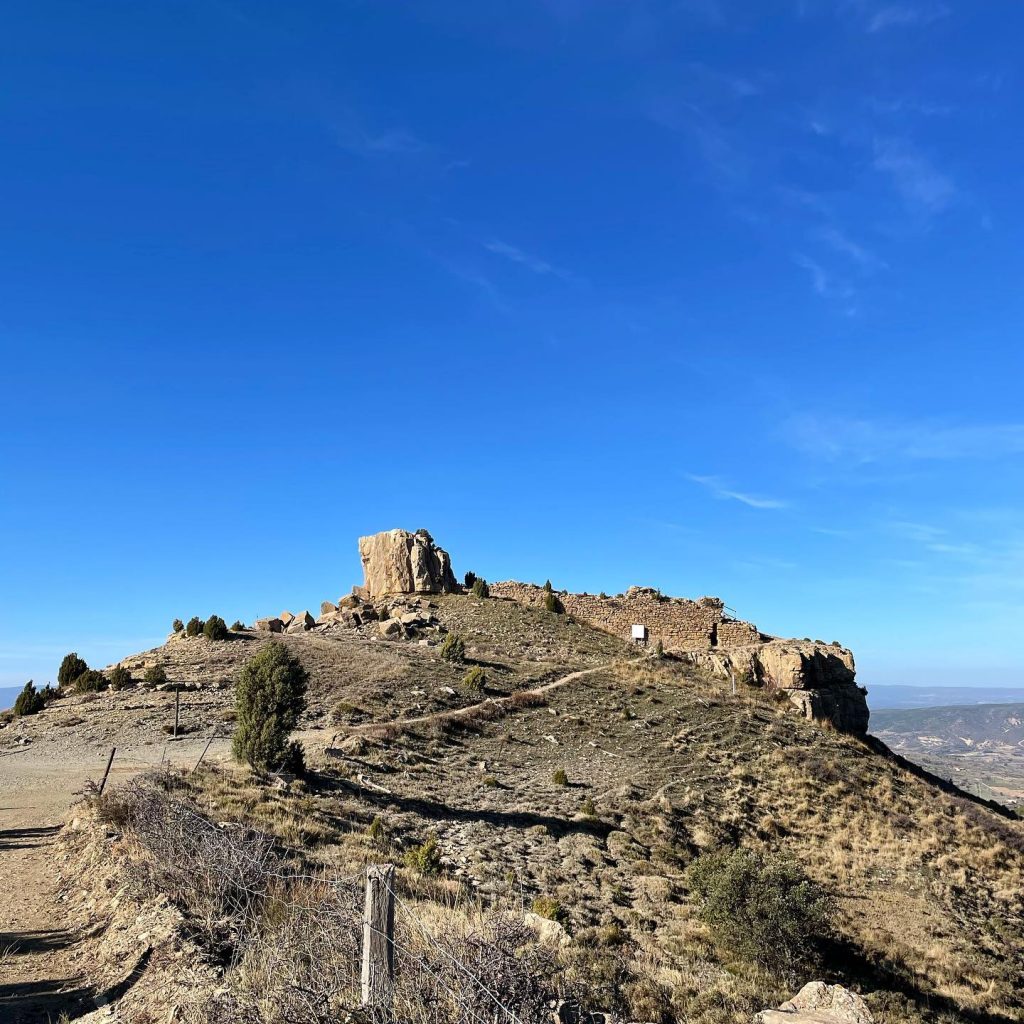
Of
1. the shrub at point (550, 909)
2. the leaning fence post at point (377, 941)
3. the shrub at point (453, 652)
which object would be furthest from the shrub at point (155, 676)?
the leaning fence post at point (377, 941)

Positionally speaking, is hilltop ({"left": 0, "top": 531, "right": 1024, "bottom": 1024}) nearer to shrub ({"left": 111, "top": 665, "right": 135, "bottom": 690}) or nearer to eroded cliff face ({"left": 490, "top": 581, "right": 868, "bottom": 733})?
eroded cliff face ({"left": 490, "top": 581, "right": 868, "bottom": 733})

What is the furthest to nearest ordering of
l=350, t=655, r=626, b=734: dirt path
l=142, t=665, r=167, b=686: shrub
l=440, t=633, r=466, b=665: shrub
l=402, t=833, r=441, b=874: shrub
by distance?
l=440, t=633, r=466, b=665: shrub, l=142, t=665, r=167, b=686: shrub, l=350, t=655, r=626, b=734: dirt path, l=402, t=833, r=441, b=874: shrub

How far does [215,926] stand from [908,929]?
15.9 meters

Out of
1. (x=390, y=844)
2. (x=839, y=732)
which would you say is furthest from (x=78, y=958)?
(x=839, y=732)

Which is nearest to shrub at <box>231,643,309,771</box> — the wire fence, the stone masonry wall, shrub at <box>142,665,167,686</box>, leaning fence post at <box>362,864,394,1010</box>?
the wire fence

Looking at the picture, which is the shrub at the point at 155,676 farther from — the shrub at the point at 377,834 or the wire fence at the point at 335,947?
the wire fence at the point at 335,947

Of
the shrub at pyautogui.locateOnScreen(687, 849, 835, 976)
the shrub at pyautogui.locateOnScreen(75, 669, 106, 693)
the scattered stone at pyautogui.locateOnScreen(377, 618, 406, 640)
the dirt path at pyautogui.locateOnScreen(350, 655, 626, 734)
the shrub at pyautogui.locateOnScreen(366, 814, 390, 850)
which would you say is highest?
the scattered stone at pyautogui.locateOnScreen(377, 618, 406, 640)

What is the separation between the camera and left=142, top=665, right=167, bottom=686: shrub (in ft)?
101

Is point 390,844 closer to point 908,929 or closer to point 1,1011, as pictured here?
point 1,1011

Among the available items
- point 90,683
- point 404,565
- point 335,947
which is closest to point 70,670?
point 90,683

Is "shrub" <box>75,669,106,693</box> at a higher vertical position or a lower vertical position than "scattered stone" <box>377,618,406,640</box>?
lower

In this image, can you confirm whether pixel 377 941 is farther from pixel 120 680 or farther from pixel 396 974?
pixel 120 680

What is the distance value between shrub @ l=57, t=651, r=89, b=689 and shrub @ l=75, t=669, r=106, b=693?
1273 mm

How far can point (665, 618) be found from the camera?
158 ft
